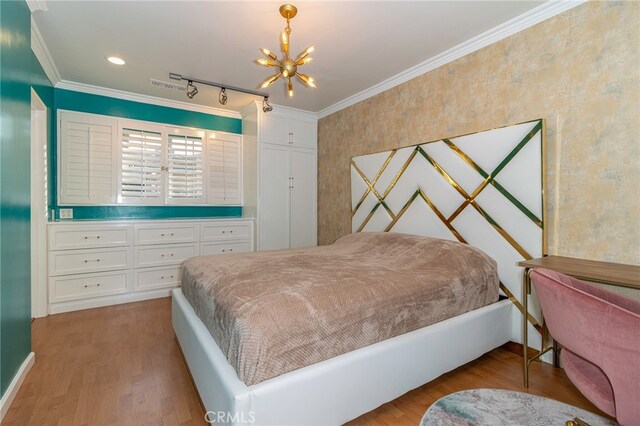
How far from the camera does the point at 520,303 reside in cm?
223

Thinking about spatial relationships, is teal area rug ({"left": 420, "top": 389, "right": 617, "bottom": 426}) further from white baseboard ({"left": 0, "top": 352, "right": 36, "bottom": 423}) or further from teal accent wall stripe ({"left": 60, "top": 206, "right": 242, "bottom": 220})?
teal accent wall stripe ({"left": 60, "top": 206, "right": 242, "bottom": 220})

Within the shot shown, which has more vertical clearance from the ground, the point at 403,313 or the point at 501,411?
the point at 403,313

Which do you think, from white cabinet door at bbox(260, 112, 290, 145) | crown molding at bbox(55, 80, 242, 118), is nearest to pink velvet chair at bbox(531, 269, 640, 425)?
white cabinet door at bbox(260, 112, 290, 145)

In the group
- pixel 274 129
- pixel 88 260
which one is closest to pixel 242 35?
pixel 274 129

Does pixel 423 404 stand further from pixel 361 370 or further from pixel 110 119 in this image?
pixel 110 119

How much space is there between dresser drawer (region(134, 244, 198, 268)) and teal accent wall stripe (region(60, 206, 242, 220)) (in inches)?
21.6

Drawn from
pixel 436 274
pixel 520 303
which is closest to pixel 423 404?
pixel 436 274

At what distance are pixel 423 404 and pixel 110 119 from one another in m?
4.32

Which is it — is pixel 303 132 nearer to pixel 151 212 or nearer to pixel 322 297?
pixel 151 212

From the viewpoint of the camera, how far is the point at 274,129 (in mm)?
4117

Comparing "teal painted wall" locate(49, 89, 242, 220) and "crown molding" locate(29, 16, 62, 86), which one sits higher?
"crown molding" locate(29, 16, 62, 86)

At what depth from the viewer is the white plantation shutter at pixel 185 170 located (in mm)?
3928

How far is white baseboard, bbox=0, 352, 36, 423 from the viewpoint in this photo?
1.55 m

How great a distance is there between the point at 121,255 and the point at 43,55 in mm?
2063
